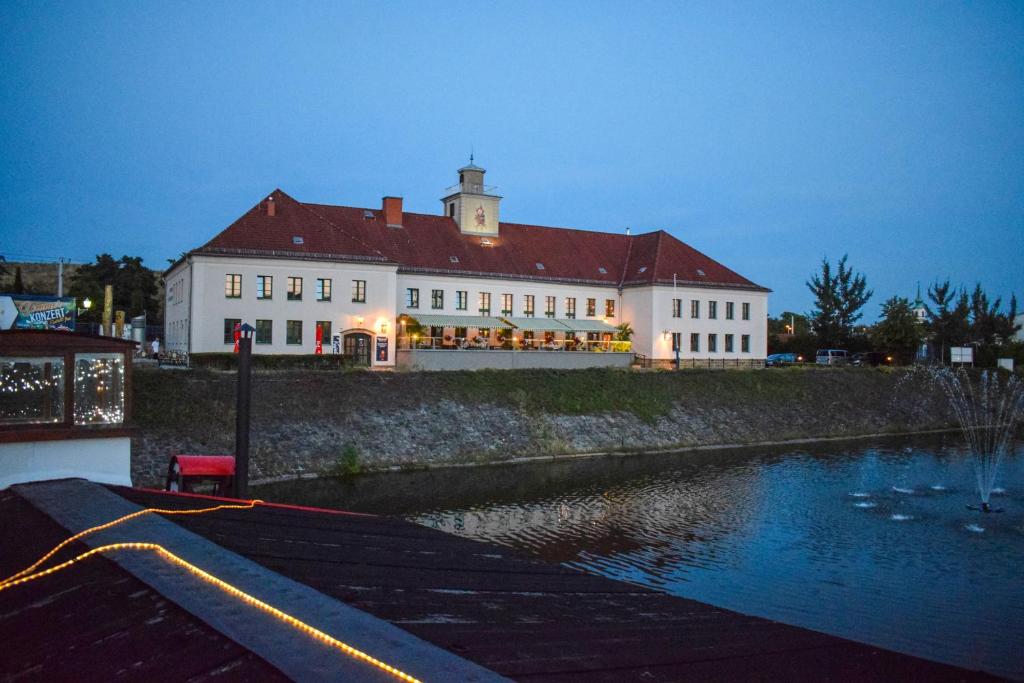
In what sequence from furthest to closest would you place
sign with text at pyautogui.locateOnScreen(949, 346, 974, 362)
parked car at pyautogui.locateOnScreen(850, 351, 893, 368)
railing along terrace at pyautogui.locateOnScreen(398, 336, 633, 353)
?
parked car at pyautogui.locateOnScreen(850, 351, 893, 368) → sign with text at pyautogui.locateOnScreen(949, 346, 974, 362) → railing along terrace at pyautogui.locateOnScreen(398, 336, 633, 353)

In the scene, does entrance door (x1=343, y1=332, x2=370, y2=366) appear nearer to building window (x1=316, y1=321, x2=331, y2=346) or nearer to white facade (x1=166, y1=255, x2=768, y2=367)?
white facade (x1=166, y1=255, x2=768, y2=367)

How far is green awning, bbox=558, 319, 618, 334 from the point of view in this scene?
1800 inches

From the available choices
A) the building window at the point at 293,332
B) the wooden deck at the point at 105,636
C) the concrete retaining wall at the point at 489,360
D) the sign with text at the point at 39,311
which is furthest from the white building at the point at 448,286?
the wooden deck at the point at 105,636

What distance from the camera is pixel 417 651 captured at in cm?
421

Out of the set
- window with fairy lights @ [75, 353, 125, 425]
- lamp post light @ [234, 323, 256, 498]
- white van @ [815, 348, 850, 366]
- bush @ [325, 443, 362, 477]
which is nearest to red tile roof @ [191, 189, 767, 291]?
white van @ [815, 348, 850, 366]

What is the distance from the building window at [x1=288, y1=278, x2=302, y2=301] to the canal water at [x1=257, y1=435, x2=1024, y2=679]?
13.9 m

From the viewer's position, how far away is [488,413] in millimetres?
32062

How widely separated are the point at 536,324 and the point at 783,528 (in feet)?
87.6

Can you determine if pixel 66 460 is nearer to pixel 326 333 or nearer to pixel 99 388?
pixel 99 388

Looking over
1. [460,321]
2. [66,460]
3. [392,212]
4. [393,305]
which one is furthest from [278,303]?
[66,460]

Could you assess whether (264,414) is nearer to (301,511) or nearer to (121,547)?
(301,511)

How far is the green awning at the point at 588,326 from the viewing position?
4573 cm

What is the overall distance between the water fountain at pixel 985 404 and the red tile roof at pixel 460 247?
1262 centimetres

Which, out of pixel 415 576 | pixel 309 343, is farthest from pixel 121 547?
pixel 309 343
